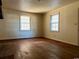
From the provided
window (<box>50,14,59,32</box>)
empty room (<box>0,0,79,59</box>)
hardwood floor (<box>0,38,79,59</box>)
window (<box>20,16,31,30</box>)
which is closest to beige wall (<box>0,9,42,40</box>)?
empty room (<box>0,0,79,59</box>)

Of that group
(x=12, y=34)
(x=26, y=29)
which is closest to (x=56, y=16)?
(x=26, y=29)

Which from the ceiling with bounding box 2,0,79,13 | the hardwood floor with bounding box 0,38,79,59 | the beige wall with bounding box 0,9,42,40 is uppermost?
the ceiling with bounding box 2,0,79,13

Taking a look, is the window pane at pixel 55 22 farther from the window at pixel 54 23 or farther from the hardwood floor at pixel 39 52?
the hardwood floor at pixel 39 52

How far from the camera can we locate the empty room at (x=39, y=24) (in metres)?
4.87

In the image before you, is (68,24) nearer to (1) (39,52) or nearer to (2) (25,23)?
(1) (39,52)

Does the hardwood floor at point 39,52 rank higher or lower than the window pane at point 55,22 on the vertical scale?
lower

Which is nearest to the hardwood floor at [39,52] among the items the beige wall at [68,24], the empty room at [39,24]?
the empty room at [39,24]

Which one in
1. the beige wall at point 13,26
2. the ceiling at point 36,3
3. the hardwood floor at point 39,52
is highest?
the ceiling at point 36,3

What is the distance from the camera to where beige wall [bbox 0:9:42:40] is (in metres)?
6.96

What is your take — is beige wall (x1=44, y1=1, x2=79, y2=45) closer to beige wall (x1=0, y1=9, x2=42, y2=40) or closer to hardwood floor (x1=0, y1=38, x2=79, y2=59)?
hardwood floor (x1=0, y1=38, x2=79, y2=59)

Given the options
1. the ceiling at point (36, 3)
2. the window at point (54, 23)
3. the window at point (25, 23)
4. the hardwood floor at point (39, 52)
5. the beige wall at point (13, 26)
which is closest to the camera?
the hardwood floor at point (39, 52)

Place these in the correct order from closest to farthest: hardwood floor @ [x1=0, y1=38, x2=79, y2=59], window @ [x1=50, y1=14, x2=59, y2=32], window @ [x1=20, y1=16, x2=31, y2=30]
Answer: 1. hardwood floor @ [x1=0, y1=38, x2=79, y2=59]
2. window @ [x1=50, y1=14, x2=59, y2=32]
3. window @ [x1=20, y1=16, x2=31, y2=30]

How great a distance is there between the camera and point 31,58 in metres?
2.75

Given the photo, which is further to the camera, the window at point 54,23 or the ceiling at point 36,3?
the window at point 54,23
